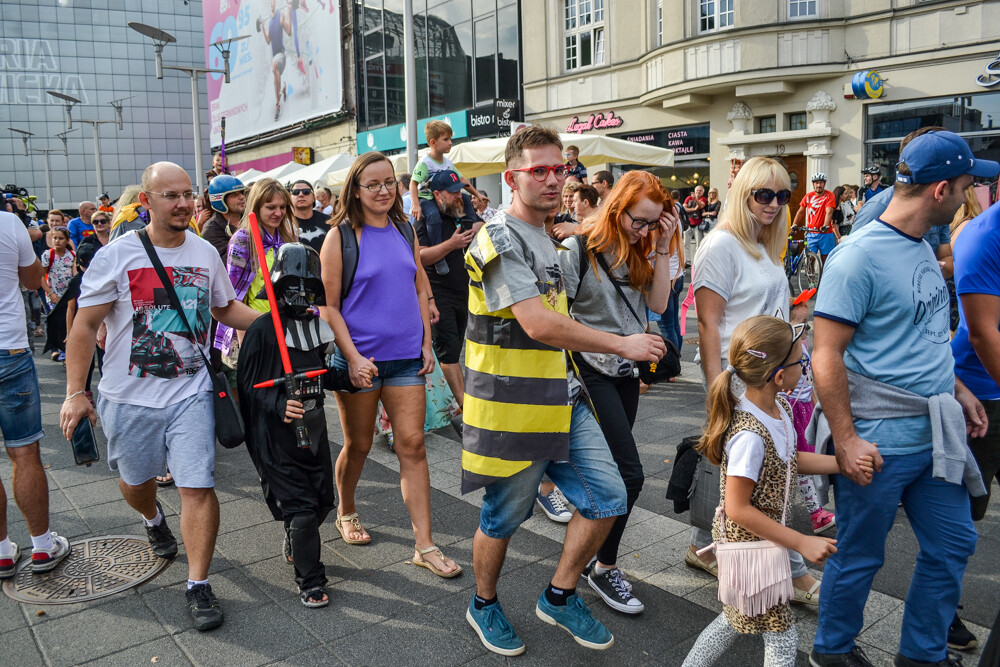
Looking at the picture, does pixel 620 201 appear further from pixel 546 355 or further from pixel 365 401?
pixel 365 401

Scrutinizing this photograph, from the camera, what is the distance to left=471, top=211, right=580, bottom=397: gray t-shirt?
2791 millimetres

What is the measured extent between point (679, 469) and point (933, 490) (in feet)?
3.25

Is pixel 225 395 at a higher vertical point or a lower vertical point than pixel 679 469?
higher

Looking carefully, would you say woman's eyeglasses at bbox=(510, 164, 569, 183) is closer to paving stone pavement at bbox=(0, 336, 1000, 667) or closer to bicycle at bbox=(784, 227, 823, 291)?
paving stone pavement at bbox=(0, 336, 1000, 667)

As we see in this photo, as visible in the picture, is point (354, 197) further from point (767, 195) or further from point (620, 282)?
point (767, 195)

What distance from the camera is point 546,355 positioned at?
9.66 ft

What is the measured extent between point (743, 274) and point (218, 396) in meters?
2.41

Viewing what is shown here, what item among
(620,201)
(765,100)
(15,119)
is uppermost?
(15,119)

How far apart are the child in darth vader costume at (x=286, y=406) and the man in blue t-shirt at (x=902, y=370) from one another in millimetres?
2149

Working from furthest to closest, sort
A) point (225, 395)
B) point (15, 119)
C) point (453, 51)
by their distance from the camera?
point (15, 119), point (453, 51), point (225, 395)

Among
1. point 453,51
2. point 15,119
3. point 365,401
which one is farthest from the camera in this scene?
point 15,119

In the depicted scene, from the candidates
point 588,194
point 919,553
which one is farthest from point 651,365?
point 588,194

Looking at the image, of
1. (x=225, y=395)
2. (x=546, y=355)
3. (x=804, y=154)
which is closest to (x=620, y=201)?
(x=546, y=355)

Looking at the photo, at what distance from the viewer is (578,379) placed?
10.4 ft
